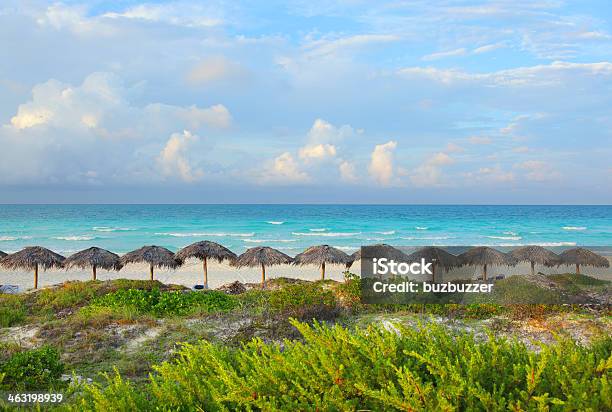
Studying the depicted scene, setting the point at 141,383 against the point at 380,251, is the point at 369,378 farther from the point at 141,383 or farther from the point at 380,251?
the point at 380,251

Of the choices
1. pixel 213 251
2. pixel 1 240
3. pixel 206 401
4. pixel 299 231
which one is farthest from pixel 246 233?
pixel 206 401

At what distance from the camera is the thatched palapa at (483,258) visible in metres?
17.3

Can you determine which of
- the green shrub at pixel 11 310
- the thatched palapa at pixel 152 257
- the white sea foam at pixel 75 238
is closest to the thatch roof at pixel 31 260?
the thatched palapa at pixel 152 257

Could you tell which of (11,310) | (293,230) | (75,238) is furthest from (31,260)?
(293,230)

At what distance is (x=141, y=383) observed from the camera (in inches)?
290

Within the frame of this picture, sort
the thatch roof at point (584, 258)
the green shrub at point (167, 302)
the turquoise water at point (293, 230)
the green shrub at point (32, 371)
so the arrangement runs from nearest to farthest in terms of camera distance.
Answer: the green shrub at point (32, 371)
the green shrub at point (167, 302)
the thatch roof at point (584, 258)
the turquoise water at point (293, 230)

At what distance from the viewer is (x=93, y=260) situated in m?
19.6

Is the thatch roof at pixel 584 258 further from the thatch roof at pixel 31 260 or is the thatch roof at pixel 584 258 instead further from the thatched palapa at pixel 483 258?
the thatch roof at pixel 31 260

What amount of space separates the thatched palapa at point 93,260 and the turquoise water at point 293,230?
20823 millimetres

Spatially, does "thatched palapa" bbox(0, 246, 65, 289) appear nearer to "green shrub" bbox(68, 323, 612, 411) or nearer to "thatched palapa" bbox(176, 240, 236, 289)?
"thatched palapa" bbox(176, 240, 236, 289)

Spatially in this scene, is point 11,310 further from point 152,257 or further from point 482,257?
point 482,257

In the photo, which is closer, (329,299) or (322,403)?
(322,403)

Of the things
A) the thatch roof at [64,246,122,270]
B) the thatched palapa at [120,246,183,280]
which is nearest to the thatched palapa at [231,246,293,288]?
the thatched palapa at [120,246,183,280]

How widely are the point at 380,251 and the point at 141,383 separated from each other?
12538mm
